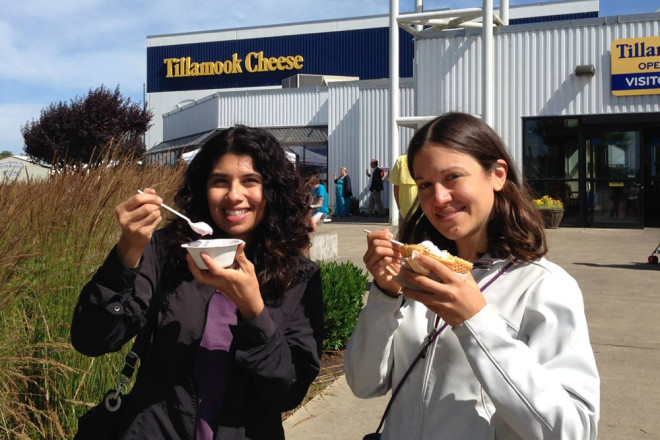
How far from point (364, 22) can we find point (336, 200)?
18.8 m

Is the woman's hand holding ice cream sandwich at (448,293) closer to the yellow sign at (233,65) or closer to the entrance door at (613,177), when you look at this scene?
the entrance door at (613,177)

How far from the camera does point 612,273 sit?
31.3ft

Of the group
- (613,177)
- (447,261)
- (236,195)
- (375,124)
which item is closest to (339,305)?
(236,195)

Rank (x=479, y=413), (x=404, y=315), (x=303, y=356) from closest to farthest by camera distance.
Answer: (x=479, y=413) → (x=404, y=315) → (x=303, y=356)

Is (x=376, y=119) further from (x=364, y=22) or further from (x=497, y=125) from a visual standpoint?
(x=364, y=22)

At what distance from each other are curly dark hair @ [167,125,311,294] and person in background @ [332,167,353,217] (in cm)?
2098

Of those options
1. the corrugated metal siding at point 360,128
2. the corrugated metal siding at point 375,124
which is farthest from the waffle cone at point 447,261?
the corrugated metal siding at point 375,124

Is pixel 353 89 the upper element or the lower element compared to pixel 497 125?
upper

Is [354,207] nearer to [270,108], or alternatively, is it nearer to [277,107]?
[277,107]

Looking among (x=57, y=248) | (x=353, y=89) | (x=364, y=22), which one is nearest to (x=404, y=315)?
(x=57, y=248)

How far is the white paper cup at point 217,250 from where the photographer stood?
179 centimetres

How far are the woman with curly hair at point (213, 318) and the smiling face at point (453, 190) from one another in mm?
553

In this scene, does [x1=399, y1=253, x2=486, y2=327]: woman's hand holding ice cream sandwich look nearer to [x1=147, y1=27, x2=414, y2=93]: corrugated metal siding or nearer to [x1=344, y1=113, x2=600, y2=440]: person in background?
[x1=344, y1=113, x2=600, y2=440]: person in background

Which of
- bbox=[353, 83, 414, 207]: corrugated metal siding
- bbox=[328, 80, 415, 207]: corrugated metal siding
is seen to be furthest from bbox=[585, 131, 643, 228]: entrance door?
bbox=[353, 83, 414, 207]: corrugated metal siding
